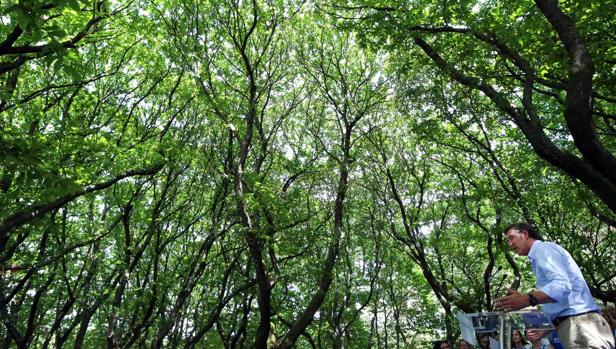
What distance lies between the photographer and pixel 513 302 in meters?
3.31

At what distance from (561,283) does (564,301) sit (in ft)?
0.73

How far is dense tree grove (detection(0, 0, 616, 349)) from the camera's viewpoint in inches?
278

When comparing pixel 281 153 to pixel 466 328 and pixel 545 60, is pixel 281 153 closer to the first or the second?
pixel 545 60

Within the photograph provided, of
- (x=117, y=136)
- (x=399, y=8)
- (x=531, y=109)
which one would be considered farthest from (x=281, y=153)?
(x=531, y=109)

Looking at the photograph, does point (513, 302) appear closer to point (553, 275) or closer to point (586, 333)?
point (553, 275)

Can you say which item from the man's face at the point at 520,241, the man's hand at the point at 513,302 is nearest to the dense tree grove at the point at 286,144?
the man's face at the point at 520,241

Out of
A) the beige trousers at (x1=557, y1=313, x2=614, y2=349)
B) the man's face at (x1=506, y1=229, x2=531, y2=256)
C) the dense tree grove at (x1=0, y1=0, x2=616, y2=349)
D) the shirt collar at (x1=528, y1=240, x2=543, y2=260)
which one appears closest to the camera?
the beige trousers at (x1=557, y1=313, x2=614, y2=349)

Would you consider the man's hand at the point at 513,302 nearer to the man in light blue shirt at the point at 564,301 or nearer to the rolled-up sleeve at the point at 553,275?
the man in light blue shirt at the point at 564,301

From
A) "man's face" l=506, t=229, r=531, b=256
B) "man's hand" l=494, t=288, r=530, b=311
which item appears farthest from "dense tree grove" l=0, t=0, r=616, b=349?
"man's hand" l=494, t=288, r=530, b=311

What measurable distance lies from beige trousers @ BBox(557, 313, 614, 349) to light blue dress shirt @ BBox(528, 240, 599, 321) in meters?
0.06

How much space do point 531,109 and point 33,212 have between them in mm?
7536

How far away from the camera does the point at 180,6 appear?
1059cm

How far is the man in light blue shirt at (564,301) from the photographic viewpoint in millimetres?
3303

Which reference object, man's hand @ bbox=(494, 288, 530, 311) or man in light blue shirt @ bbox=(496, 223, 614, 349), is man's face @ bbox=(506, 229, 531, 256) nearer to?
man in light blue shirt @ bbox=(496, 223, 614, 349)
